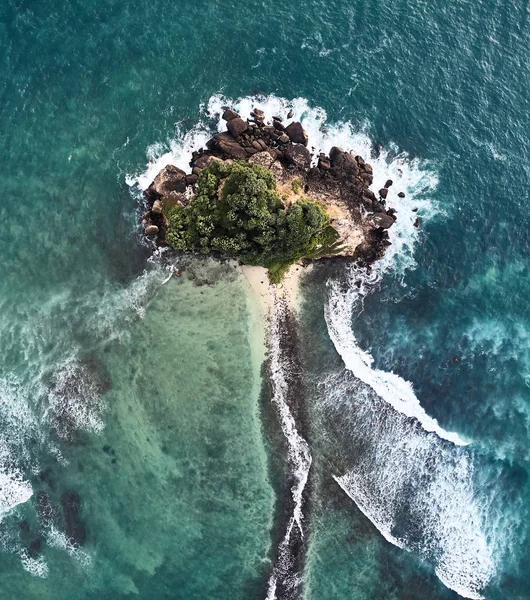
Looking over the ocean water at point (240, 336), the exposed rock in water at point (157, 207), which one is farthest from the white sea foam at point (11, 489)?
the exposed rock in water at point (157, 207)

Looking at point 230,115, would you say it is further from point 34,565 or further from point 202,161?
point 34,565

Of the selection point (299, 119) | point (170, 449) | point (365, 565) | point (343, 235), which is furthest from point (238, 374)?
point (299, 119)

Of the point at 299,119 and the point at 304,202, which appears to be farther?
the point at 299,119

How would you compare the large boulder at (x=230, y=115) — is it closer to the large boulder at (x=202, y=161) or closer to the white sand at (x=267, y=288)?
the large boulder at (x=202, y=161)

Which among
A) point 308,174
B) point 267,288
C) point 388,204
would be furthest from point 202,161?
point 388,204

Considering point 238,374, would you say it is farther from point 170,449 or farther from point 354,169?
point 354,169
